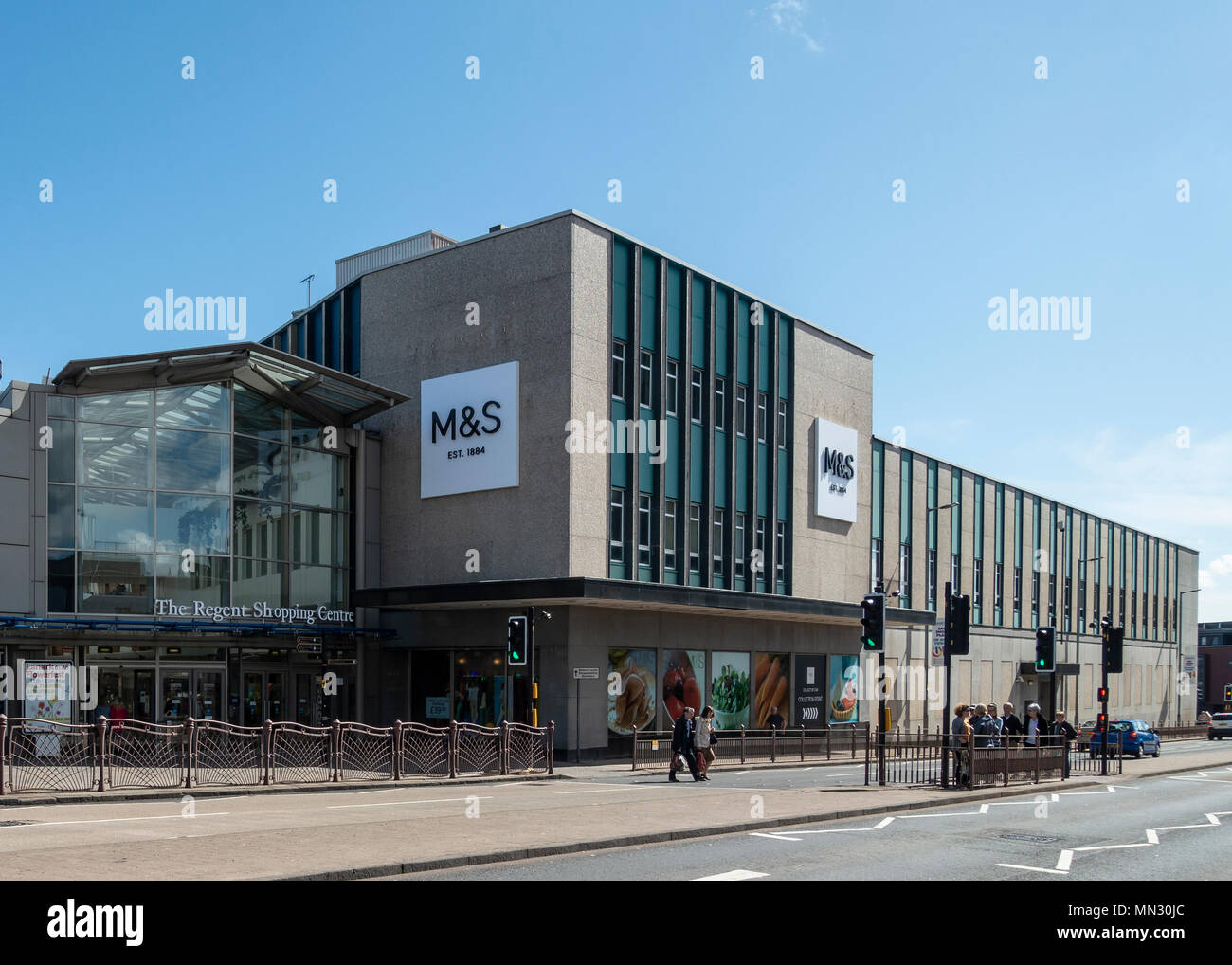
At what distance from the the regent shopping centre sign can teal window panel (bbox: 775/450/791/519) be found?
15415 mm

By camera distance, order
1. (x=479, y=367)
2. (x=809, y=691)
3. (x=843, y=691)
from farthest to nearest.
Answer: (x=843, y=691) → (x=809, y=691) → (x=479, y=367)

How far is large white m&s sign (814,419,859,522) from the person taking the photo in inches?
1740

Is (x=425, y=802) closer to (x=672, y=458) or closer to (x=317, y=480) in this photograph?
(x=317, y=480)

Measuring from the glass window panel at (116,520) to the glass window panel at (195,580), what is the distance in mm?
761

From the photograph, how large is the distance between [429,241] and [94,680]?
18.2 m

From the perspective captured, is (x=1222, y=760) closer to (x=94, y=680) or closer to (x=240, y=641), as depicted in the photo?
(x=240, y=641)

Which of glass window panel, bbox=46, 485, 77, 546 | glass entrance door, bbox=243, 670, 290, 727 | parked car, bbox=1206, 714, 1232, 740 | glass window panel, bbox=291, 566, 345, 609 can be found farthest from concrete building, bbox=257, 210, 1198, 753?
parked car, bbox=1206, 714, 1232, 740

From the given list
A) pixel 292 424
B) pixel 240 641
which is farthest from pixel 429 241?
pixel 240 641

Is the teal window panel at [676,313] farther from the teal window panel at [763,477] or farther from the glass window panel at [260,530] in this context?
the glass window panel at [260,530]

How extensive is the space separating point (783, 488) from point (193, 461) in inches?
778

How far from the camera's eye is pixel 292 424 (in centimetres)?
3569

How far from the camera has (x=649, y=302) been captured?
36969 millimetres

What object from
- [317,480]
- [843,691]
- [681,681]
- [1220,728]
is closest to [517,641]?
[317,480]

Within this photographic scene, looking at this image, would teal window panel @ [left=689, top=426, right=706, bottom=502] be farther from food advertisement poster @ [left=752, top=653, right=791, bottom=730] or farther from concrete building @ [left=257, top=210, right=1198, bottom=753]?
food advertisement poster @ [left=752, top=653, right=791, bottom=730]
